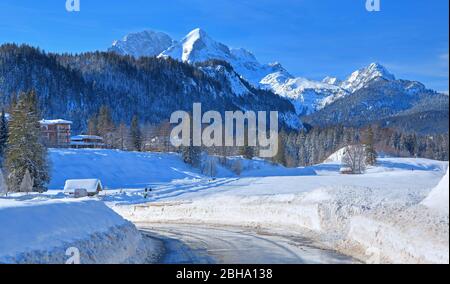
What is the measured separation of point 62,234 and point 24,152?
50.9m

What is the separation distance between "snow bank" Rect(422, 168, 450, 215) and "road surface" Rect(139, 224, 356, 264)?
4.27 metres

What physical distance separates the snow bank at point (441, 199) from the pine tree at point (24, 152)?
54768 mm

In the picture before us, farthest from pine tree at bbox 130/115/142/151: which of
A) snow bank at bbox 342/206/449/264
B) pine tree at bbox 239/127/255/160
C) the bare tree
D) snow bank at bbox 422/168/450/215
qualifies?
snow bank at bbox 422/168/450/215

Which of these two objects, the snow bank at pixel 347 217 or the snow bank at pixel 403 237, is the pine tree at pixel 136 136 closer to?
the snow bank at pixel 347 217

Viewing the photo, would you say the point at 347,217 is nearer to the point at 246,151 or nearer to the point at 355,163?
the point at 355,163

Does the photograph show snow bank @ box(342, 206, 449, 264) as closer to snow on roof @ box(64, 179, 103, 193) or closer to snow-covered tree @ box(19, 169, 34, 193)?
snow-covered tree @ box(19, 169, 34, 193)

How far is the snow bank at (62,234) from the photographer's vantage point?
12906 mm

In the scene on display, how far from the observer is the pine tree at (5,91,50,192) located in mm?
61969

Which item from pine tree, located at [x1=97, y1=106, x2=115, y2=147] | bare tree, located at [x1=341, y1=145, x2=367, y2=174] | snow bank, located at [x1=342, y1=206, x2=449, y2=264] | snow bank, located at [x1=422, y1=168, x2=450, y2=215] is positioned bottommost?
bare tree, located at [x1=341, y1=145, x2=367, y2=174]

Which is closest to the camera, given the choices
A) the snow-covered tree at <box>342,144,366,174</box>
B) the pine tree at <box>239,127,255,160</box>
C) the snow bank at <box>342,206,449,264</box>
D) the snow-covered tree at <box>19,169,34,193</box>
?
the snow bank at <box>342,206,449,264</box>

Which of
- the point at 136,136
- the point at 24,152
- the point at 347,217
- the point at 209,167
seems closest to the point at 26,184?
the point at 24,152
